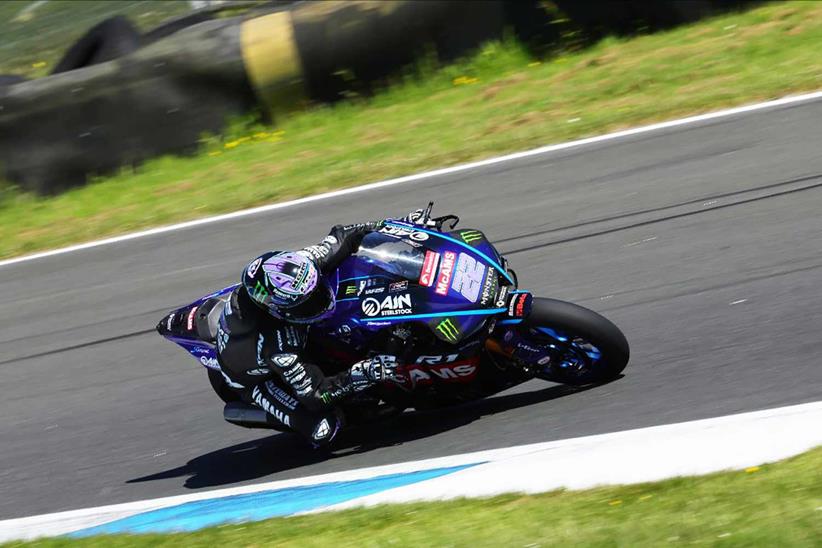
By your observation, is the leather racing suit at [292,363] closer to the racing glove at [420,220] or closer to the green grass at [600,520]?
the racing glove at [420,220]

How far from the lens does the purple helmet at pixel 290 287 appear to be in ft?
18.3

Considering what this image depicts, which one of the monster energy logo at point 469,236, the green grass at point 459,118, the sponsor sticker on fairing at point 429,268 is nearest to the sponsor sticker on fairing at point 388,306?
the sponsor sticker on fairing at point 429,268

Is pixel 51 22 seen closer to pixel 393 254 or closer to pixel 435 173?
pixel 435 173

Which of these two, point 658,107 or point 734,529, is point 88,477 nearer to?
point 734,529

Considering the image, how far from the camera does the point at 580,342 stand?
5891 millimetres

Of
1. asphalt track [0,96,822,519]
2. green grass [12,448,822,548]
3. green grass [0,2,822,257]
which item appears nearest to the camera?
green grass [12,448,822,548]

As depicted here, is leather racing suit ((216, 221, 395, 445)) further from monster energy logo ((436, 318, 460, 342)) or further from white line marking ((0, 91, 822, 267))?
white line marking ((0, 91, 822, 267))

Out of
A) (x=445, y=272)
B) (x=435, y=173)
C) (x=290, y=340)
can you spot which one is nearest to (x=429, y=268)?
(x=445, y=272)

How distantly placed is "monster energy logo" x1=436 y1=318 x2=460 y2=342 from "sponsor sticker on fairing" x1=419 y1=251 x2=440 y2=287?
0.67 ft

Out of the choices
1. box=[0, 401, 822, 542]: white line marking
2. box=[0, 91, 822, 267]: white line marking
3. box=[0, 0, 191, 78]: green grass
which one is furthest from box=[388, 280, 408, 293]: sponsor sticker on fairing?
box=[0, 0, 191, 78]: green grass

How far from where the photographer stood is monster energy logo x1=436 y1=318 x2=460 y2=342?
5.64m

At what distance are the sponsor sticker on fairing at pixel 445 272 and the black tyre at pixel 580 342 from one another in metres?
0.45

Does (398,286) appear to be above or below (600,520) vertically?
above

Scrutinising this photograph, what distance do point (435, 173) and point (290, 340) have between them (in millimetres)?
4625
